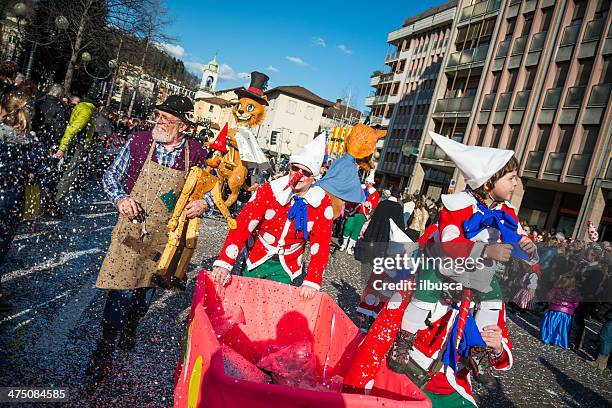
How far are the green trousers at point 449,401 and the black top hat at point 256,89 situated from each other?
14.0 feet

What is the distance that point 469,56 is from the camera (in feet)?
103

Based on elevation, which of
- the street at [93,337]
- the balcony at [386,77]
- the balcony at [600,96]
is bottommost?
the street at [93,337]

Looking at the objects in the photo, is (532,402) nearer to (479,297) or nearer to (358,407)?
(479,297)

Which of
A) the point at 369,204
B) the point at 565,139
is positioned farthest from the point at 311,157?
the point at 565,139

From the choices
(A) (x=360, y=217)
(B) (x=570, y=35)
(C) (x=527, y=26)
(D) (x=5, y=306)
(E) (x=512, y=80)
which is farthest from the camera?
(E) (x=512, y=80)

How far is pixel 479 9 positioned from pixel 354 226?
2691cm

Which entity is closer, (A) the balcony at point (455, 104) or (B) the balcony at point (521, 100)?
(B) the balcony at point (521, 100)

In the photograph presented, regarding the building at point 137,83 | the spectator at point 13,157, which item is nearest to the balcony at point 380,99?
the building at point 137,83

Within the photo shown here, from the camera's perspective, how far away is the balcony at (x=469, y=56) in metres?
30.0

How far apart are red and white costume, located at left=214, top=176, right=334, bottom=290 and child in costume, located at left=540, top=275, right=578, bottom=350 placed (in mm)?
5701

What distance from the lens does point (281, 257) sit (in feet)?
11.4

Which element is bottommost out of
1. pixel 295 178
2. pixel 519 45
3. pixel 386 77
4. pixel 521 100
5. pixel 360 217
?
pixel 360 217

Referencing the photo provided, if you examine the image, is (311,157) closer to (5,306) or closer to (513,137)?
(5,306)

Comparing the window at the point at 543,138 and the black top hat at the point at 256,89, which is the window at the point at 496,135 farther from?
the black top hat at the point at 256,89
